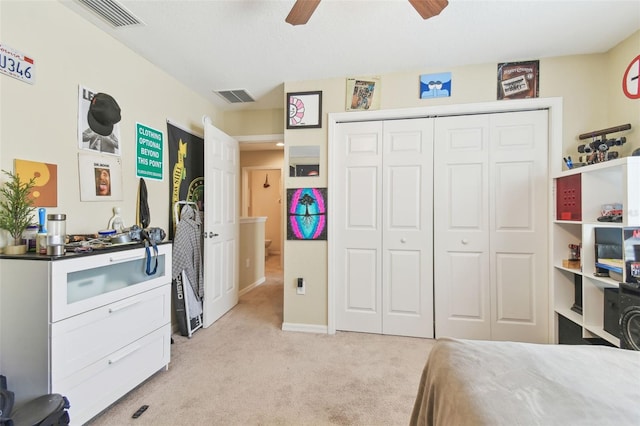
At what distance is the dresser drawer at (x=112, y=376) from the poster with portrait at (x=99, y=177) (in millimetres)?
1082

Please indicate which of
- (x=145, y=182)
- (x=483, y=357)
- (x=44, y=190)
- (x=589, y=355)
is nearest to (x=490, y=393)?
(x=483, y=357)

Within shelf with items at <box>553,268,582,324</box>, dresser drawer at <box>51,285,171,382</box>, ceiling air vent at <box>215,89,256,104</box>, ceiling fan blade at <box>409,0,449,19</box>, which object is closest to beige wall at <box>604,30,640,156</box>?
shelf with items at <box>553,268,582,324</box>

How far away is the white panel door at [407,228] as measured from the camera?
A: 260 centimetres

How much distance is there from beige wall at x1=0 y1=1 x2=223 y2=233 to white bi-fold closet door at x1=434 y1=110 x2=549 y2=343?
2729 millimetres

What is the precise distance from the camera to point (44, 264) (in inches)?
52.0

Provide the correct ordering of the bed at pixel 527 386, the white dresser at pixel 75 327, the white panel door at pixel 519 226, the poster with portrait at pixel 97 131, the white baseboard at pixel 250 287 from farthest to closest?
the white baseboard at pixel 250 287, the white panel door at pixel 519 226, the poster with portrait at pixel 97 131, the white dresser at pixel 75 327, the bed at pixel 527 386

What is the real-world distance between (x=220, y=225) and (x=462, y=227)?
8.27 ft

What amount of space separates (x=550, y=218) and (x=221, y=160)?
3.28 metres

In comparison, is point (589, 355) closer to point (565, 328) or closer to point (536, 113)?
point (565, 328)

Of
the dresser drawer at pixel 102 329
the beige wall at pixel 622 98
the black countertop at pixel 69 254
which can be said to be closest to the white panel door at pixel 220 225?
the dresser drawer at pixel 102 329

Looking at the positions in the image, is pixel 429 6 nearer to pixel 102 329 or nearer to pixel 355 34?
pixel 355 34

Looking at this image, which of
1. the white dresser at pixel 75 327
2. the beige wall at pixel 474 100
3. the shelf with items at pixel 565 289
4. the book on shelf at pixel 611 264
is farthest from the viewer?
the shelf with items at pixel 565 289

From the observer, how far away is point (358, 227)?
274 centimetres

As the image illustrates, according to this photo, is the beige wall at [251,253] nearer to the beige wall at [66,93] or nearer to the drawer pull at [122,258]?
the beige wall at [66,93]
